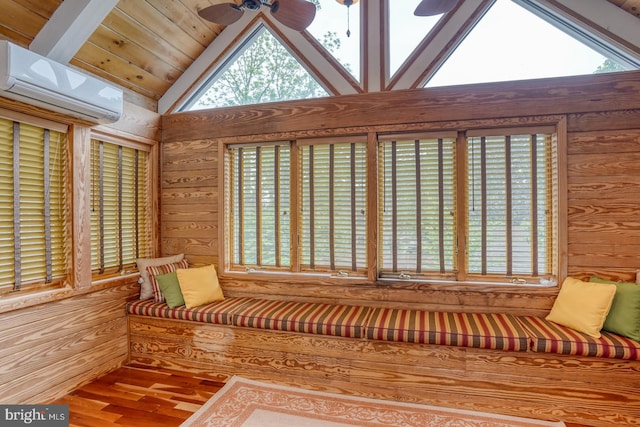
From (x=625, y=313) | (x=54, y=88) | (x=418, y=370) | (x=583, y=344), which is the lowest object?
(x=418, y=370)

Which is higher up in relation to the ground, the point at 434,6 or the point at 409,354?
the point at 434,6

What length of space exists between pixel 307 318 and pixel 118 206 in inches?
82.7

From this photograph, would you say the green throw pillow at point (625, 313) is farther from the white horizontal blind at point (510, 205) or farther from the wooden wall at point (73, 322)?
the wooden wall at point (73, 322)

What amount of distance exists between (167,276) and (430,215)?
245 cm

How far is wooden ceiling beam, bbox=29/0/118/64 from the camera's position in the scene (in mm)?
2371

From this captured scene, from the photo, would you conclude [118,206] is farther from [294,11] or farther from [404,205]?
[404,205]

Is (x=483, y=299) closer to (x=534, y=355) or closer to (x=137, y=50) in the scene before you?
(x=534, y=355)

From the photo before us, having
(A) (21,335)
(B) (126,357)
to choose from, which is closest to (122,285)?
(B) (126,357)

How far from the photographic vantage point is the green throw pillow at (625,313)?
7.13ft

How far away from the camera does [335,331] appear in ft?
8.23

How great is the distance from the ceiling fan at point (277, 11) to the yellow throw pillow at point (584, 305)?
2.64 metres

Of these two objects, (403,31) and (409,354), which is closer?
(409,354)

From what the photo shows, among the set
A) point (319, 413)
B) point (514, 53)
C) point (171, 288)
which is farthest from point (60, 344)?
point (514, 53)

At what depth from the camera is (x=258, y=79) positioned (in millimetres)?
3365
